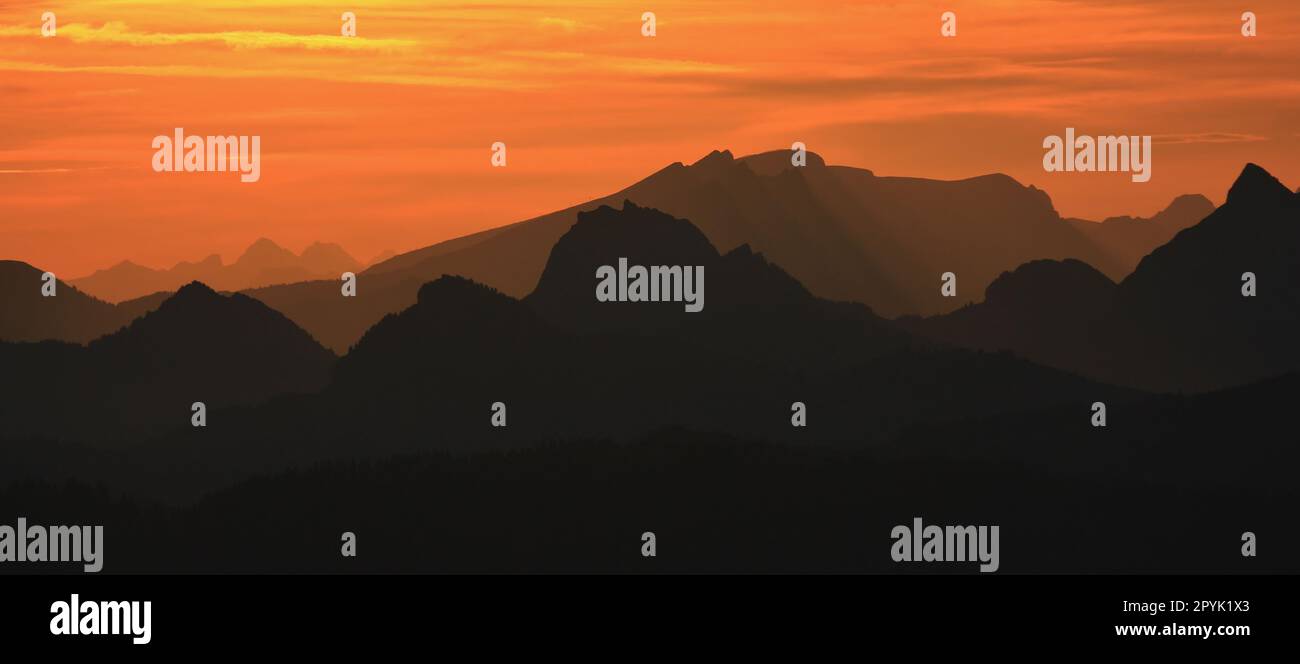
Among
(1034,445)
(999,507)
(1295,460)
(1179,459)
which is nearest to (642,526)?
(999,507)
